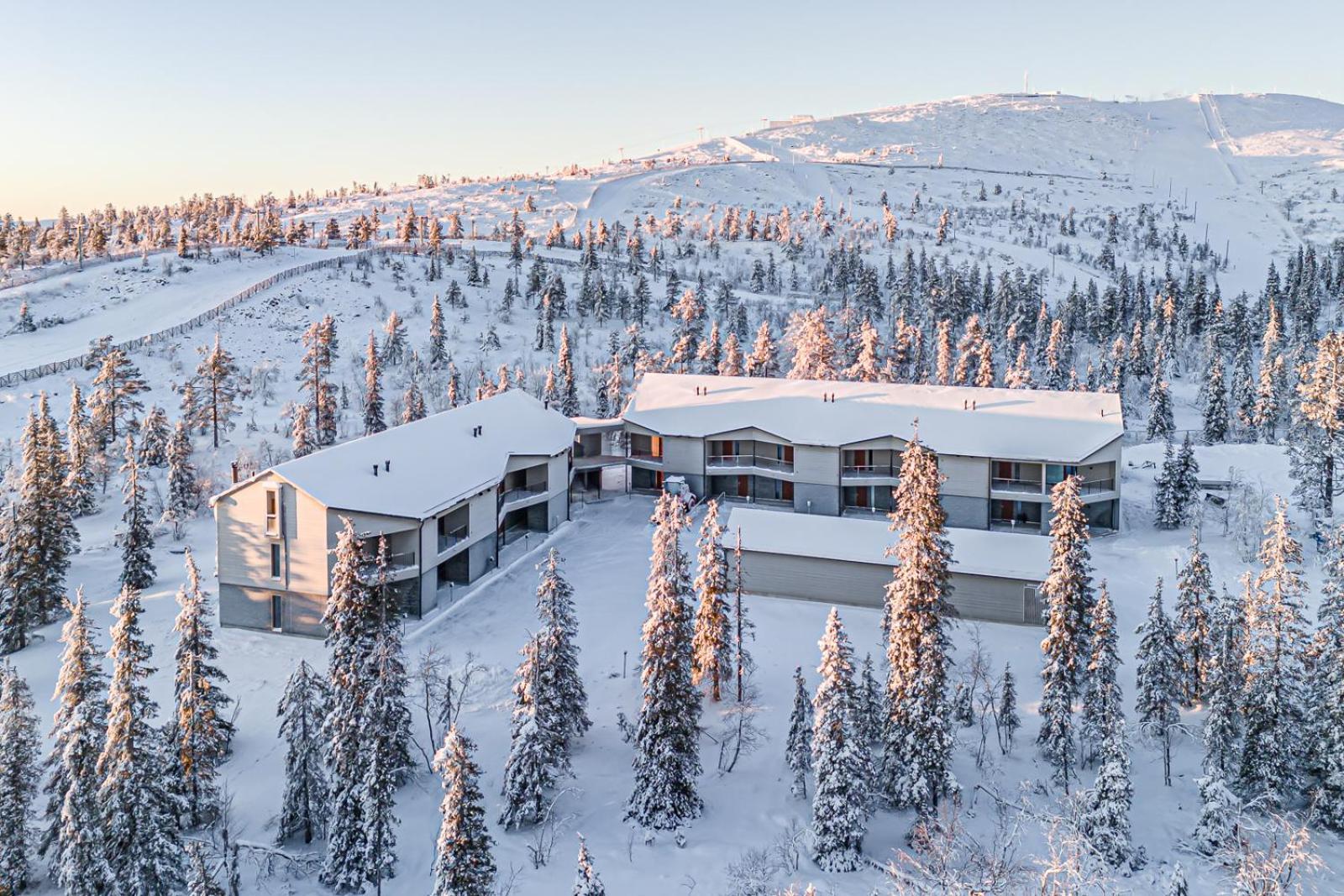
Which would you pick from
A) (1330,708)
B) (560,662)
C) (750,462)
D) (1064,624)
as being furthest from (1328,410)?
(560,662)

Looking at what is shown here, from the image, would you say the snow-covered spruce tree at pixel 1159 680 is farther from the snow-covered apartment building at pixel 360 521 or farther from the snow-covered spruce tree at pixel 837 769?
the snow-covered apartment building at pixel 360 521

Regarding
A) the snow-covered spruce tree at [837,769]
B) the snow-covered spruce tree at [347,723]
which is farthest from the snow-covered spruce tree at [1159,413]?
the snow-covered spruce tree at [347,723]

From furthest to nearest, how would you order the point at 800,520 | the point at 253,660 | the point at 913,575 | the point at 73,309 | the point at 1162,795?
the point at 73,309 → the point at 800,520 → the point at 253,660 → the point at 1162,795 → the point at 913,575

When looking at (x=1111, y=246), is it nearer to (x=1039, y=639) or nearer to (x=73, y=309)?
(x=1039, y=639)

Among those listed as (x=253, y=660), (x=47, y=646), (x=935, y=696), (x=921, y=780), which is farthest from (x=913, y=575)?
(x=47, y=646)

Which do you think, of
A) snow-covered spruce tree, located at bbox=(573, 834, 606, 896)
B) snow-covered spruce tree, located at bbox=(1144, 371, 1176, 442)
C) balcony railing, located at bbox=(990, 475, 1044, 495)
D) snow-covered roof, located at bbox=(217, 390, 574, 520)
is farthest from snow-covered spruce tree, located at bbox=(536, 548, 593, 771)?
snow-covered spruce tree, located at bbox=(1144, 371, 1176, 442)

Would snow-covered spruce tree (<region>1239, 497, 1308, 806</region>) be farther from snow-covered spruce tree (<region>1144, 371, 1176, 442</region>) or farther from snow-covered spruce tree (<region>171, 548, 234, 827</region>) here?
snow-covered spruce tree (<region>1144, 371, 1176, 442</region>)

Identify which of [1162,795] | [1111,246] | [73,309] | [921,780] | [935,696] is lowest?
[1162,795]

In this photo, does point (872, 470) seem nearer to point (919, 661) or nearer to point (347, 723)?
point (919, 661)
